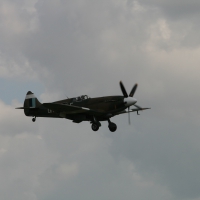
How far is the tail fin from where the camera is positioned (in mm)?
49625

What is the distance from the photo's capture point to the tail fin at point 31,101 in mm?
49625

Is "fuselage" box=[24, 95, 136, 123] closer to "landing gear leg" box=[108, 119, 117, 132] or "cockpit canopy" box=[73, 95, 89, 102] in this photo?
"cockpit canopy" box=[73, 95, 89, 102]

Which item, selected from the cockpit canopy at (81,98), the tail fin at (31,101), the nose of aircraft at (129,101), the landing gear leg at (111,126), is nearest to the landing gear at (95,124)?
the landing gear leg at (111,126)

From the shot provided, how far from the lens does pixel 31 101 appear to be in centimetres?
5025

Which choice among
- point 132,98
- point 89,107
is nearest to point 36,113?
point 89,107

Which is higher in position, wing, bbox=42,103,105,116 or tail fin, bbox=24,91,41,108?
tail fin, bbox=24,91,41,108

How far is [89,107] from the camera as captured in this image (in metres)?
45.5

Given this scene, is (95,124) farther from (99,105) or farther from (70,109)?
(70,109)

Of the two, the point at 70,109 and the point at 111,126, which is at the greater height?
the point at 70,109

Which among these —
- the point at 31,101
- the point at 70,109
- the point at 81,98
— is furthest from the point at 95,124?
the point at 31,101

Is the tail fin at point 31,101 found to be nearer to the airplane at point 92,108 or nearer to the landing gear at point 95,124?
the airplane at point 92,108

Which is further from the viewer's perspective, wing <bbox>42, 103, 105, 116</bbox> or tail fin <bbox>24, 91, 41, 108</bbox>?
tail fin <bbox>24, 91, 41, 108</bbox>

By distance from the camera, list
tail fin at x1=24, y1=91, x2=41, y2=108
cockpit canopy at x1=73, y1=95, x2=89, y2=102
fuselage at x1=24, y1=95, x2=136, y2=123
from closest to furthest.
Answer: fuselage at x1=24, y1=95, x2=136, y2=123
cockpit canopy at x1=73, y1=95, x2=89, y2=102
tail fin at x1=24, y1=91, x2=41, y2=108

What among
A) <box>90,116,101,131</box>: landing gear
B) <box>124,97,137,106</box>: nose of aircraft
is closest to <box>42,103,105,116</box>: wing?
<box>90,116,101,131</box>: landing gear
